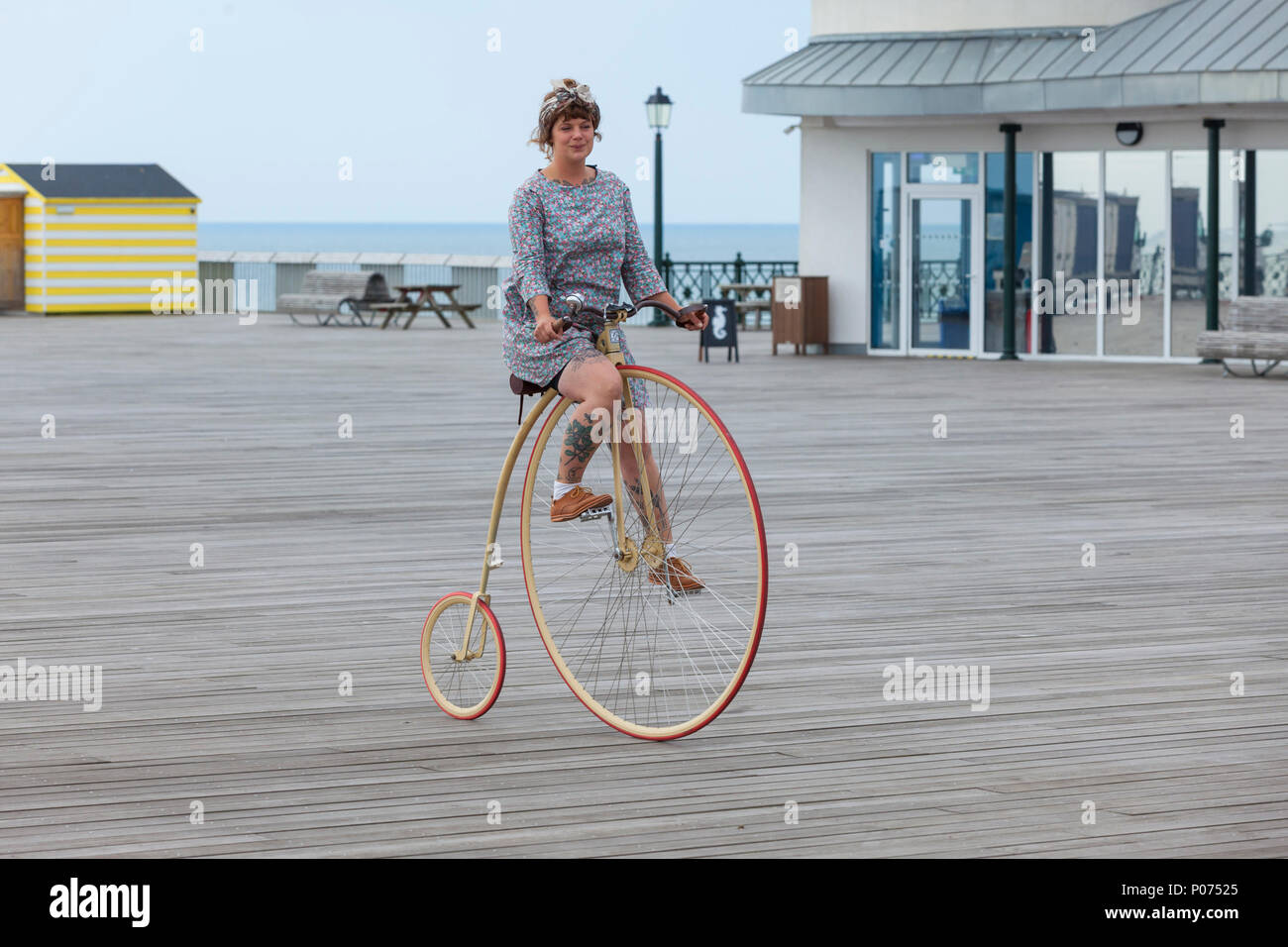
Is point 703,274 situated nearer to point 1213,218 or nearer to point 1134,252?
point 1134,252

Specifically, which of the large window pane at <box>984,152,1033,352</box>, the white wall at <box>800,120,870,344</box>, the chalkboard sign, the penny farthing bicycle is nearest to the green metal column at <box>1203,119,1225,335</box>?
the large window pane at <box>984,152,1033,352</box>

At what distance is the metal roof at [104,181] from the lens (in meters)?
36.6

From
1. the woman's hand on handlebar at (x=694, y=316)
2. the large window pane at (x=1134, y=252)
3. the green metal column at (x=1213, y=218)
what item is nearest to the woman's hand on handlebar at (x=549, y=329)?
the woman's hand on handlebar at (x=694, y=316)

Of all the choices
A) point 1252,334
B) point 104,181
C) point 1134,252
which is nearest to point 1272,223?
point 1134,252

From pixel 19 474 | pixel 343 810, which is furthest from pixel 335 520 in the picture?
pixel 343 810

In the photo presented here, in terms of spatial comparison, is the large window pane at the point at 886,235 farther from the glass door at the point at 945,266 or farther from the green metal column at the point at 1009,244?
the green metal column at the point at 1009,244

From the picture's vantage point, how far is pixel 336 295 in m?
34.4

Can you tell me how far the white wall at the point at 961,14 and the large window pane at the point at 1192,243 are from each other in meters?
2.38

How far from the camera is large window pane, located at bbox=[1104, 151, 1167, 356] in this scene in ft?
79.0

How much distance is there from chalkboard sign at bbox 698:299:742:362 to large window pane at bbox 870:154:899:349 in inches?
104

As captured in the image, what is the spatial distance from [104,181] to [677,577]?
114 feet
